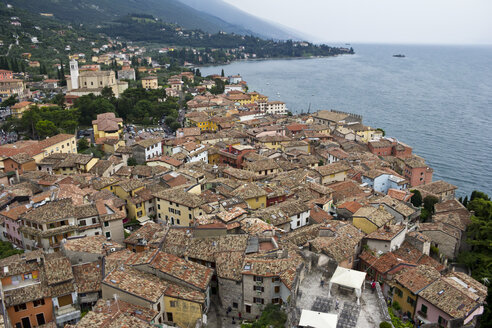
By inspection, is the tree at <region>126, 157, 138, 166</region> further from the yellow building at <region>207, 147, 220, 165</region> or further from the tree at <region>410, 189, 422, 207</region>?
the tree at <region>410, 189, 422, 207</region>

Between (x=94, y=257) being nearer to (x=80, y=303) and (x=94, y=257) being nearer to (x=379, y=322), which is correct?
(x=80, y=303)

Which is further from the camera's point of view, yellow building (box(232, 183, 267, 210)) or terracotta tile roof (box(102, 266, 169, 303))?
yellow building (box(232, 183, 267, 210))

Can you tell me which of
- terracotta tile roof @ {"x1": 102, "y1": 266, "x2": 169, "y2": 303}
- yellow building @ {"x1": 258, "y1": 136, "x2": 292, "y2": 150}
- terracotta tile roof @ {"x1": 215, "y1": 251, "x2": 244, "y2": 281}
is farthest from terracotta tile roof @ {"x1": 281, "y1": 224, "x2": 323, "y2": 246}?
yellow building @ {"x1": 258, "y1": 136, "x2": 292, "y2": 150}

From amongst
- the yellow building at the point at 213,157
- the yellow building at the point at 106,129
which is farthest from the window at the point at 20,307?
the yellow building at the point at 106,129

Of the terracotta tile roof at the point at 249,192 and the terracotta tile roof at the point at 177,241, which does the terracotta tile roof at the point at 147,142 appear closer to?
the terracotta tile roof at the point at 249,192

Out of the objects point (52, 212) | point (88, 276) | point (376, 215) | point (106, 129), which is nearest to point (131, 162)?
point (106, 129)

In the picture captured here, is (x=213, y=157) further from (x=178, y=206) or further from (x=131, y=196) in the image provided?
(x=178, y=206)

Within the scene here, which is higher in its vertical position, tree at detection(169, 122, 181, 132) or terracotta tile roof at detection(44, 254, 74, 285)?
tree at detection(169, 122, 181, 132)

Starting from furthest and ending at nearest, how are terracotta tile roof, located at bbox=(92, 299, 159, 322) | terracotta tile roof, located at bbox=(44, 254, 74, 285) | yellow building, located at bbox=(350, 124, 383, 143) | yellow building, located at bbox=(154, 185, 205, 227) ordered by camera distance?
yellow building, located at bbox=(350, 124, 383, 143)
yellow building, located at bbox=(154, 185, 205, 227)
terracotta tile roof, located at bbox=(44, 254, 74, 285)
terracotta tile roof, located at bbox=(92, 299, 159, 322)
